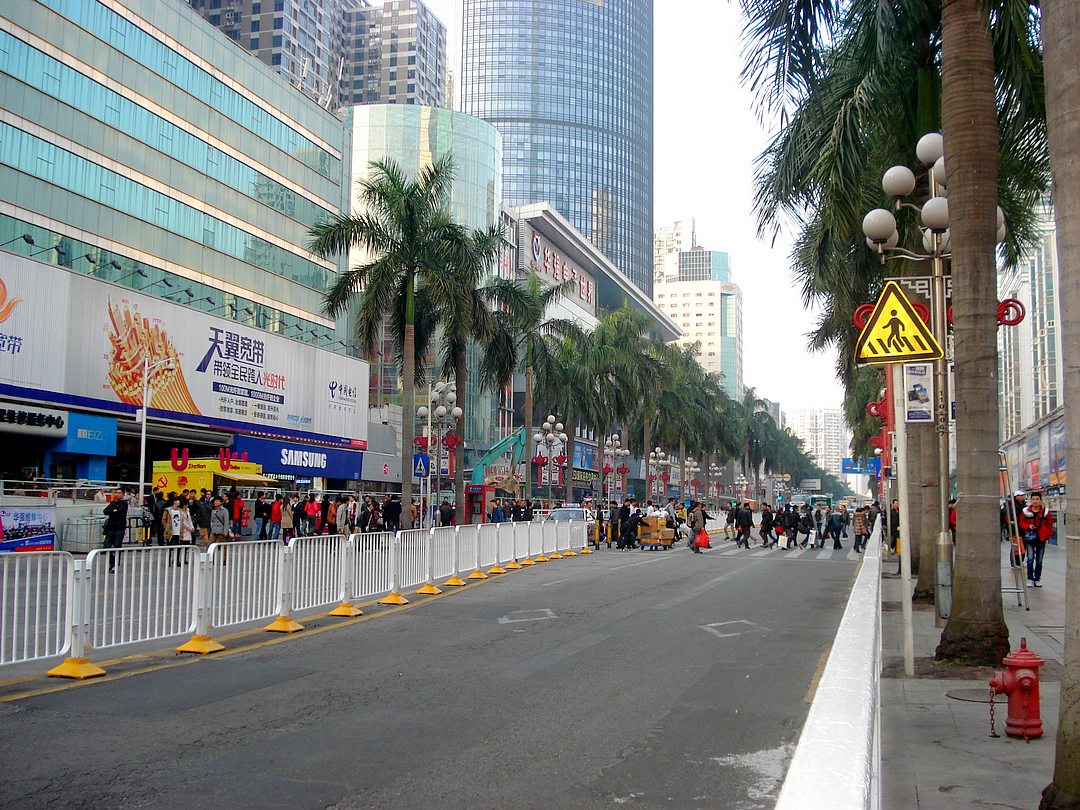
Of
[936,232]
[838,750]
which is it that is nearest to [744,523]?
[936,232]

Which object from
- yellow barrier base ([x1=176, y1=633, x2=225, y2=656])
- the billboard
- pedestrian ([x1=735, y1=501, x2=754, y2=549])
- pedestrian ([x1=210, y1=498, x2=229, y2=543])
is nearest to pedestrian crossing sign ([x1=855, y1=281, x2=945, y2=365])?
yellow barrier base ([x1=176, y1=633, x2=225, y2=656])

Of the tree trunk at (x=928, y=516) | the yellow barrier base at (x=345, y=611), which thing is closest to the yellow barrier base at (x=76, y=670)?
the yellow barrier base at (x=345, y=611)

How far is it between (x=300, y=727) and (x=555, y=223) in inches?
3434

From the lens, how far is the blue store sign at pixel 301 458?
43.3 metres

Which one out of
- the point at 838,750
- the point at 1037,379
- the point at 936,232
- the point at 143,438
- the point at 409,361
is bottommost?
the point at 838,750

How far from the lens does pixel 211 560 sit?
10719mm

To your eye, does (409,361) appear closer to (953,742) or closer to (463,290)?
(463,290)

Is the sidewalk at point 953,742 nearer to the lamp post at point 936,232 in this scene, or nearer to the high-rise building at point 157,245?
the lamp post at point 936,232

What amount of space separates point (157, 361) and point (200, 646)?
30.6 metres

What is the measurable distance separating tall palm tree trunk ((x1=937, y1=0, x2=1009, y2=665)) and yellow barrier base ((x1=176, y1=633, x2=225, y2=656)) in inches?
298

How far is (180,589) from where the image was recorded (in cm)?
1031

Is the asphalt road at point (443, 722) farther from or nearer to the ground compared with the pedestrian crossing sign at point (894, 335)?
nearer to the ground

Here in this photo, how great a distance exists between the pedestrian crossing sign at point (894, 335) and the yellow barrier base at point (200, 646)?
706 cm

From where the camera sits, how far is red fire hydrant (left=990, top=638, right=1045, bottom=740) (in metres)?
6.78
